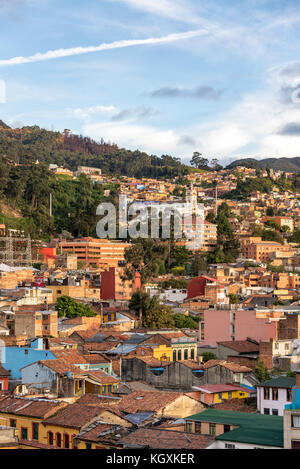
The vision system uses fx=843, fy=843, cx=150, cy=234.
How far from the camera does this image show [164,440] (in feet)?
61.2

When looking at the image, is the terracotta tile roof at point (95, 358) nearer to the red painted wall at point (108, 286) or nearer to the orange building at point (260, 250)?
the red painted wall at point (108, 286)

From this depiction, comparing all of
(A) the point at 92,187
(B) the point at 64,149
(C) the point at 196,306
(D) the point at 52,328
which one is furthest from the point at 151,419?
→ (B) the point at 64,149

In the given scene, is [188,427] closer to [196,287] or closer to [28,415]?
[28,415]

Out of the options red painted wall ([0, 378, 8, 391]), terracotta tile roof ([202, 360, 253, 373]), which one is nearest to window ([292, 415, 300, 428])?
terracotta tile roof ([202, 360, 253, 373])

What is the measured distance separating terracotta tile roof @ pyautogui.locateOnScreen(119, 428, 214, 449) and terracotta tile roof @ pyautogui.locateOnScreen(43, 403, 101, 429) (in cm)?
178

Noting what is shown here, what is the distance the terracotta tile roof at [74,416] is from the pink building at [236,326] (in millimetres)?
17651

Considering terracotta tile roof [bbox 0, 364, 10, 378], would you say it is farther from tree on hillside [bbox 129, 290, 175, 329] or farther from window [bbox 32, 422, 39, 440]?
tree on hillside [bbox 129, 290, 175, 329]

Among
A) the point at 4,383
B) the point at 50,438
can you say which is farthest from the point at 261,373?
the point at 50,438

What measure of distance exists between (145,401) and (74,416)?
2873 mm

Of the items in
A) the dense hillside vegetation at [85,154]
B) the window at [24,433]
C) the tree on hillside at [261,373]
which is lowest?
the window at [24,433]

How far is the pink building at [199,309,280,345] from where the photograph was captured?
3909 centimetres

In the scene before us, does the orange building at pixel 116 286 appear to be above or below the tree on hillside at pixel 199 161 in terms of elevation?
below

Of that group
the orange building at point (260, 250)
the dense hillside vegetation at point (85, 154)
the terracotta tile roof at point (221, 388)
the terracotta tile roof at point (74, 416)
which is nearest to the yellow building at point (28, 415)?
the terracotta tile roof at point (74, 416)

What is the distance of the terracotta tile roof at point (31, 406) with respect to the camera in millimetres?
22297
